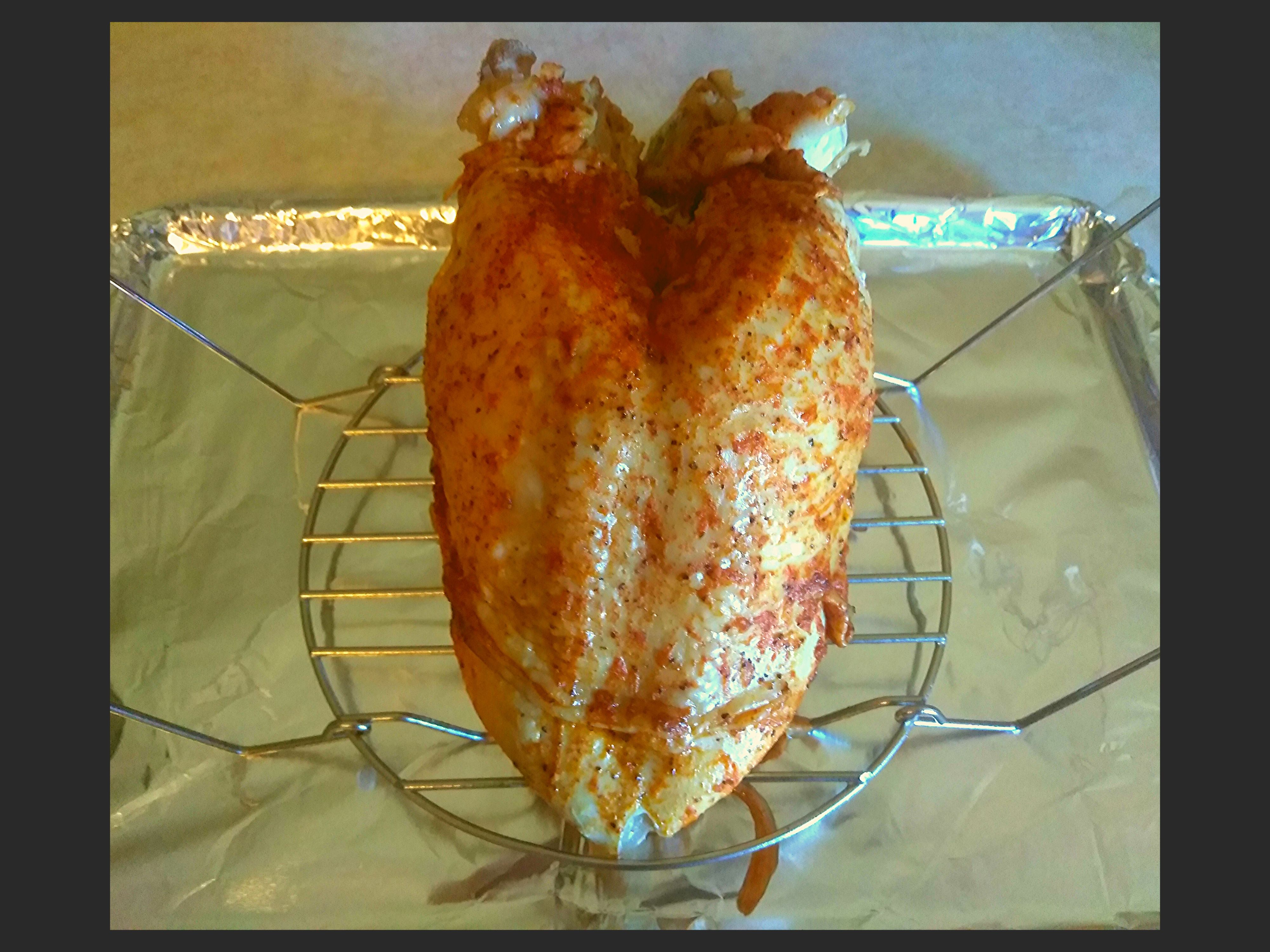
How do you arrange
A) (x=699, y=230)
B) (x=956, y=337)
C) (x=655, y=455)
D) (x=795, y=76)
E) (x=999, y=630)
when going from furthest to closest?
(x=795, y=76)
(x=956, y=337)
(x=999, y=630)
(x=699, y=230)
(x=655, y=455)

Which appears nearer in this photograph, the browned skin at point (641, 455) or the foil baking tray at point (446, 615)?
the browned skin at point (641, 455)

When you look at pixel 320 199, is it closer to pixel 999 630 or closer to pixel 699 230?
pixel 699 230

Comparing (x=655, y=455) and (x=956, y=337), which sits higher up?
(x=956, y=337)

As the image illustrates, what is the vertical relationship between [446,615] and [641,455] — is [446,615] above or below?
below

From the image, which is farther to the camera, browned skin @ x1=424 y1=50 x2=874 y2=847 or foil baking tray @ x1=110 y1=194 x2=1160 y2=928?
foil baking tray @ x1=110 y1=194 x2=1160 y2=928

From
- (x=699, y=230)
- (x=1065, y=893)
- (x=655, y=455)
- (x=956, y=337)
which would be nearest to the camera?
(x=655, y=455)

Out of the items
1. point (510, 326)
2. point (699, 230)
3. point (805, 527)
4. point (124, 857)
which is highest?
point (699, 230)

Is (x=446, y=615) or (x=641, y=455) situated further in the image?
(x=446, y=615)

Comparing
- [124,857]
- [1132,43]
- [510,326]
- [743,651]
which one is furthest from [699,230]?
[1132,43]
